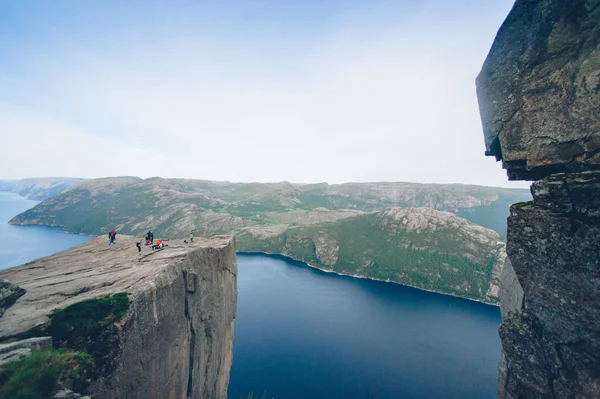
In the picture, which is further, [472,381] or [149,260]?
[472,381]

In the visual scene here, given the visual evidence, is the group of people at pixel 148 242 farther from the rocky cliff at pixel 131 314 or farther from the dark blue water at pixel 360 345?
the dark blue water at pixel 360 345

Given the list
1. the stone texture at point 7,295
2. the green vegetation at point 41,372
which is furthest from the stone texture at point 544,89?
the stone texture at point 7,295

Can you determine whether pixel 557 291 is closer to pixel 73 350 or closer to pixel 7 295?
pixel 73 350

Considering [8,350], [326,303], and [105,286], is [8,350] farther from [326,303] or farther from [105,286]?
[326,303]

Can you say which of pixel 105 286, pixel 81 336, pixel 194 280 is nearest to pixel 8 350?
pixel 81 336

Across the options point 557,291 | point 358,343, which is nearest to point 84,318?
point 557,291
